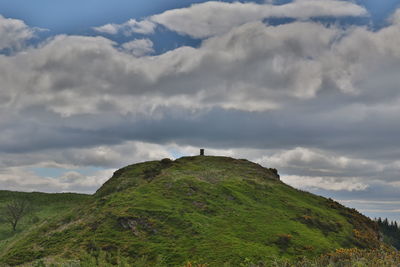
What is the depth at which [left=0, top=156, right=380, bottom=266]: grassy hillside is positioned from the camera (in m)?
38.2

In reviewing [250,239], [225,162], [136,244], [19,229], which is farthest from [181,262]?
[19,229]

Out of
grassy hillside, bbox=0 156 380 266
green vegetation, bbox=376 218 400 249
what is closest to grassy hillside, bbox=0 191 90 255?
grassy hillside, bbox=0 156 380 266

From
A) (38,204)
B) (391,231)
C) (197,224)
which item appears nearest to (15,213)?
(38,204)

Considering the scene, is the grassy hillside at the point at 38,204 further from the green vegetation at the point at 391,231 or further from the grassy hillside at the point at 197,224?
the green vegetation at the point at 391,231

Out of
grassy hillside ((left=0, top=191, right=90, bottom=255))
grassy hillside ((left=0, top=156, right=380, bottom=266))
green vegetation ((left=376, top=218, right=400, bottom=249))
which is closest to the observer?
grassy hillside ((left=0, top=156, right=380, bottom=266))

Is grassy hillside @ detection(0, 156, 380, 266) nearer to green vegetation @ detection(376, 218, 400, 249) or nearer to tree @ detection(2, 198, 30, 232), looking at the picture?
tree @ detection(2, 198, 30, 232)

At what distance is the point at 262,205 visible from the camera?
52000mm

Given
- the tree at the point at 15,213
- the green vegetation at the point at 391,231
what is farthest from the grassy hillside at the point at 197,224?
the green vegetation at the point at 391,231

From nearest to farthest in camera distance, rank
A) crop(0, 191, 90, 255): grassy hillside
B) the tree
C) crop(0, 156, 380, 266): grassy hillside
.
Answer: crop(0, 156, 380, 266): grassy hillside
the tree
crop(0, 191, 90, 255): grassy hillside

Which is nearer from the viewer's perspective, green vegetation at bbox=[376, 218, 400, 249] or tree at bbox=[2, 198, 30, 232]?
tree at bbox=[2, 198, 30, 232]

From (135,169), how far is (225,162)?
53.1ft

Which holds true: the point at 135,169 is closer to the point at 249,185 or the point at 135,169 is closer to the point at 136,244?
the point at 249,185

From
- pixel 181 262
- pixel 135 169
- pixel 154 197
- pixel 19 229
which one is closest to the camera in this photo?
pixel 181 262

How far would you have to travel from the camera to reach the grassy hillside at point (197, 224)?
3822 cm
